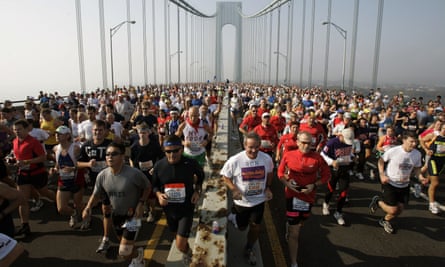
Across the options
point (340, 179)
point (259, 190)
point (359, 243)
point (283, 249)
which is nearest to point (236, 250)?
point (283, 249)

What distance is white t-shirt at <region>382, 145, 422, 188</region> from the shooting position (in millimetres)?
4914

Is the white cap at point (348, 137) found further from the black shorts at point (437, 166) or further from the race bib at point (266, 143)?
the black shorts at point (437, 166)

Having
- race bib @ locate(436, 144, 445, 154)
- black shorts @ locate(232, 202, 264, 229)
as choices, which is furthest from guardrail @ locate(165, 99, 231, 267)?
race bib @ locate(436, 144, 445, 154)

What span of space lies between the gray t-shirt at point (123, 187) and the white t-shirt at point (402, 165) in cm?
408

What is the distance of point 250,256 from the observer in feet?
13.0

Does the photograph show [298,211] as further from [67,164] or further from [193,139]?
[67,164]

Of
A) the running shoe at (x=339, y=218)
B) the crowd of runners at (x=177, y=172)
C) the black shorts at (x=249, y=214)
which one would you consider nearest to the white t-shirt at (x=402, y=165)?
the crowd of runners at (x=177, y=172)

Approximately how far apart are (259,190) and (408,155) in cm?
287

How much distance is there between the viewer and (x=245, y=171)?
3.87m

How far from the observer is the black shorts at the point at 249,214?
391 cm

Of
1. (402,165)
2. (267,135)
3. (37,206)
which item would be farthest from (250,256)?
(37,206)

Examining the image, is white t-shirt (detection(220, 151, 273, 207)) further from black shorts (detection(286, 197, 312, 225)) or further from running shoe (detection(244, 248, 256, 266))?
running shoe (detection(244, 248, 256, 266))

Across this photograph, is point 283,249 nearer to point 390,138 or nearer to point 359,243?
point 359,243

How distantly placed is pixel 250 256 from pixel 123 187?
193cm
